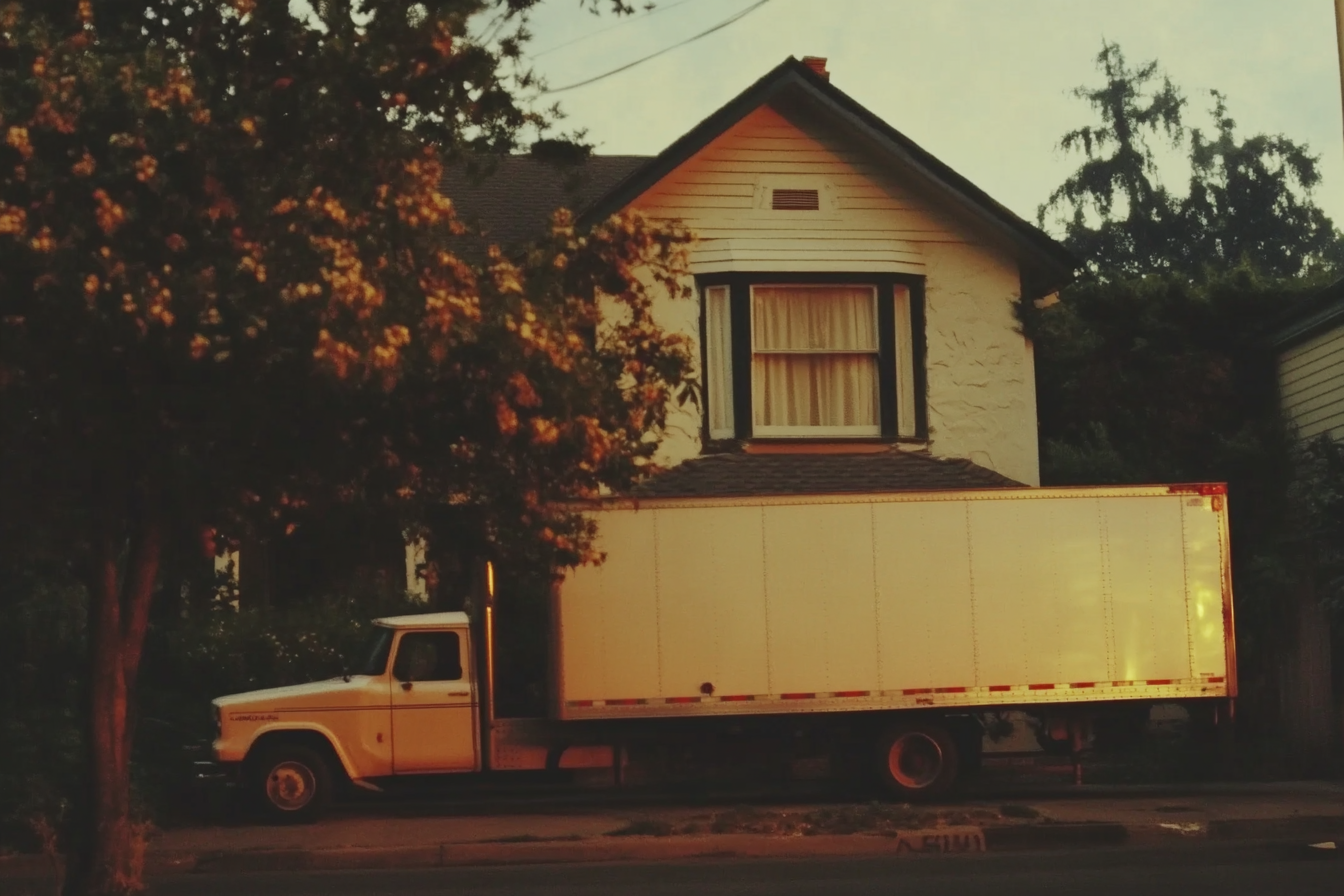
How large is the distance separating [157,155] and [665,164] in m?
10.6

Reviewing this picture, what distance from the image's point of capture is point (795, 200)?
67.1 feet

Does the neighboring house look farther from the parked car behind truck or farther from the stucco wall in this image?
the parked car behind truck

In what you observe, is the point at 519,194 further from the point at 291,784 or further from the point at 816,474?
the point at 291,784

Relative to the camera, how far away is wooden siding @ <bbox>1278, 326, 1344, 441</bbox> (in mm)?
19906

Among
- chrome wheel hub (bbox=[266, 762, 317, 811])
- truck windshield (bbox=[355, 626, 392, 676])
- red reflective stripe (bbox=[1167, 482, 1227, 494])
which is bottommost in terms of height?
chrome wheel hub (bbox=[266, 762, 317, 811])

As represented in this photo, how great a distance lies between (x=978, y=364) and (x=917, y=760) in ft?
19.6

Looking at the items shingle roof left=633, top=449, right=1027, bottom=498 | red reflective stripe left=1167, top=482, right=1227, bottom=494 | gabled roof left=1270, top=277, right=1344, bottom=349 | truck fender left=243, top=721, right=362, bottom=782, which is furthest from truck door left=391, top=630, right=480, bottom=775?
gabled roof left=1270, top=277, right=1344, bottom=349

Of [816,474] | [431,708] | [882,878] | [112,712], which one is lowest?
[882,878]

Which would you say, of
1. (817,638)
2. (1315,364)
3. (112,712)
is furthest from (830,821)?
(1315,364)

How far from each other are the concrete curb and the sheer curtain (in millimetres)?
6994

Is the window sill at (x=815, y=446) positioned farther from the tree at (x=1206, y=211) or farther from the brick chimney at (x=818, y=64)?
the tree at (x=1206, y=211)

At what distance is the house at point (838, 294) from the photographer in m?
20.0

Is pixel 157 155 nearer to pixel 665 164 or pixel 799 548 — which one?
pixel 799 548

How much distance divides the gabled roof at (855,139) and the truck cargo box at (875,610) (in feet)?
16.3
